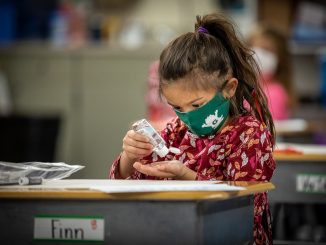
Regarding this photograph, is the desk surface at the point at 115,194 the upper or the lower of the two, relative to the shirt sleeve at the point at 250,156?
lower

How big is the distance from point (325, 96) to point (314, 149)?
3.94 metres

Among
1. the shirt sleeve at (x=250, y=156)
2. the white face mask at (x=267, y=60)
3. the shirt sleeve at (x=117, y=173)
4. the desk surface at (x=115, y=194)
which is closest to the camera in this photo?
the desk surface at (x=115, y=194)

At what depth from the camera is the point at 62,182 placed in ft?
6.79

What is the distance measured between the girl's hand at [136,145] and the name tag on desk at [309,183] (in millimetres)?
1008

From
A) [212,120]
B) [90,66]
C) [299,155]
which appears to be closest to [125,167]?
[212,120]

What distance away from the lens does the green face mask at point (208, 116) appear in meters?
2.18

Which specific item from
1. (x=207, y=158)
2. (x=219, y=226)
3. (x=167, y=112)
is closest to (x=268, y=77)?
(x=167, y=112)

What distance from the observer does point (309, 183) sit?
3062 mm

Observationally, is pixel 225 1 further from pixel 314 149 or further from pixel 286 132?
pixel 314 149

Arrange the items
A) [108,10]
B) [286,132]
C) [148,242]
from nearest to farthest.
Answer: [148,242] → [286,132] → [108,10]

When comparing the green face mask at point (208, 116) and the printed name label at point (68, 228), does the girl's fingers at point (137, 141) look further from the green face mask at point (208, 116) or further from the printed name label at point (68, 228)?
the printed name label at point (68, 228)

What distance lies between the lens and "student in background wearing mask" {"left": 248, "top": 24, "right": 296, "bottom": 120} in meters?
5.54

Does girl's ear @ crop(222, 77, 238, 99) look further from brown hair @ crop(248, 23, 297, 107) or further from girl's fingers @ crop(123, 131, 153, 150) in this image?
brown hair @ crop(248, 23, 297, 107)

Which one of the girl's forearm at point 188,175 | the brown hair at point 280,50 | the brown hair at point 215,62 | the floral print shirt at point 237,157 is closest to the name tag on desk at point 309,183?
the brown hair at point 215,62
